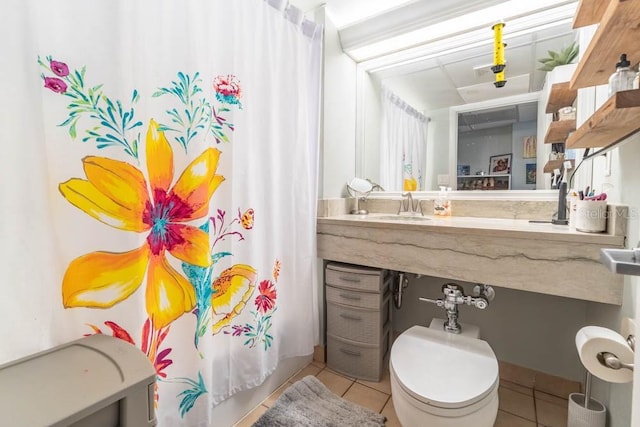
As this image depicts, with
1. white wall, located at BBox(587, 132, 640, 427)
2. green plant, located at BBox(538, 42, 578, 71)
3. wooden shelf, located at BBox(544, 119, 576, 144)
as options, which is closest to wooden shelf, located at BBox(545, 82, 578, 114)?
wooden shelf, located at BBox(544, 119, 576, 144)

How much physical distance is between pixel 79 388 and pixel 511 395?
188cm

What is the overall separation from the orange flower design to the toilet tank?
0.50 feet

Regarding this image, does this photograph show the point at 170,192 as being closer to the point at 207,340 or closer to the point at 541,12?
the point at 207,340

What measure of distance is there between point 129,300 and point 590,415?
1.64 m

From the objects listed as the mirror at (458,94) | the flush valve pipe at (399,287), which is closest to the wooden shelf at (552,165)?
the mirror at (458,94)

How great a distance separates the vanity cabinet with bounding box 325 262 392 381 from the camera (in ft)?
5.28

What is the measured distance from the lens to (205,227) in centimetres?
105

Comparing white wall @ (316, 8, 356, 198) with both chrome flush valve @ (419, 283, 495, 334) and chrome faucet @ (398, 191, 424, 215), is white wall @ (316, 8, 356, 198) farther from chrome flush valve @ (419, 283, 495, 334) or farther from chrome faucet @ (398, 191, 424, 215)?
chrome flush valve @ (419, 283, 495, 334)

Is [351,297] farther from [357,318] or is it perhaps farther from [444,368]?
[444,368]

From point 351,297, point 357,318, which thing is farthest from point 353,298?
point 357,318

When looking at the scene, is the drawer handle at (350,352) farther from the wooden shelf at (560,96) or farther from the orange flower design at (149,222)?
the wooden shelf at (560,96)

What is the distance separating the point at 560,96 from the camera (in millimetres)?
1424

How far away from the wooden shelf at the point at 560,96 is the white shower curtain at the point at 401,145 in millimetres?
671

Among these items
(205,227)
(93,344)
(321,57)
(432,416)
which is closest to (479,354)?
(432,416)
